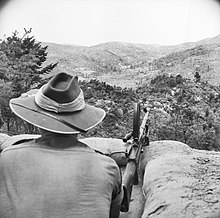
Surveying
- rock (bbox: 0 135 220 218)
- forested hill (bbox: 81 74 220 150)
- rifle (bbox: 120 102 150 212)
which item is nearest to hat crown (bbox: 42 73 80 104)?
rifle (bbox: 120 102 150 212)

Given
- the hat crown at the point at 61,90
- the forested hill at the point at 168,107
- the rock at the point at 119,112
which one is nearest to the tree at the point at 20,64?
→ the forested hill at the point at 168,107

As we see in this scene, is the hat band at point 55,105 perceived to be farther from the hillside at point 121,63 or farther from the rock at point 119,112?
the hillside at point 121,63

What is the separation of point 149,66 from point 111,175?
8.07 metres

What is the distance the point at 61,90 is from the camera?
1282 millimetres

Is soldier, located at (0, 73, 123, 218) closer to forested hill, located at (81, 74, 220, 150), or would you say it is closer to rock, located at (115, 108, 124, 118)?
forested hill, located at (81, 74, 220, 150)

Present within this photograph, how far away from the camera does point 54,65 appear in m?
9.44

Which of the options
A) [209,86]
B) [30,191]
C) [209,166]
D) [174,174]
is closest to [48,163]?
[30,191]

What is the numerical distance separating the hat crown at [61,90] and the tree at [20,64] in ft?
22.5

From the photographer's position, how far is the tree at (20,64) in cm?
843

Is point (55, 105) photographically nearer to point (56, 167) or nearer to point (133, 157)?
point (56, 167)

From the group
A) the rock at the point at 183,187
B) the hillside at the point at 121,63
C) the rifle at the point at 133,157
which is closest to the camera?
the rifle at the point at 133,157

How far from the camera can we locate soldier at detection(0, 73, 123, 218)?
1.19m

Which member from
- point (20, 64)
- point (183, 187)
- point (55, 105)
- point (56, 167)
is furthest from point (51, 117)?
point (20, 64)

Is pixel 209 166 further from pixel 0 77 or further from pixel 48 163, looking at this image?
pixel 0 77
